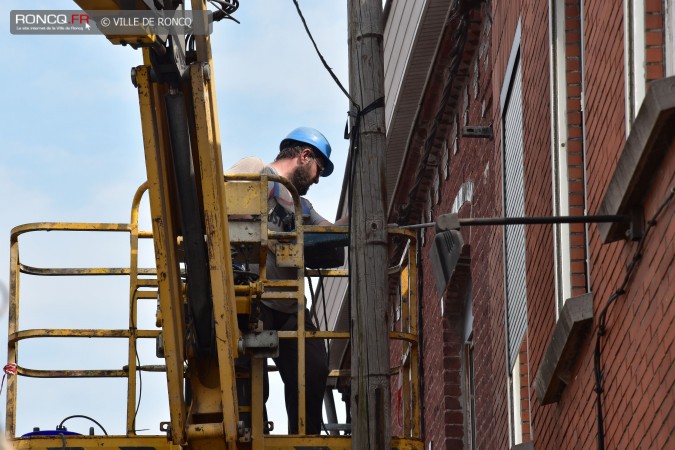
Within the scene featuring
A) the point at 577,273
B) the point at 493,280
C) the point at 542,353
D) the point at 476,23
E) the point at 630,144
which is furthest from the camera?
the point at 476,23

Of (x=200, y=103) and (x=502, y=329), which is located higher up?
(x=200, y=103)

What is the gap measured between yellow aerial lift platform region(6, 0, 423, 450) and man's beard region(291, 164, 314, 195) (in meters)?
1.19

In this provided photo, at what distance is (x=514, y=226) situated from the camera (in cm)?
1064

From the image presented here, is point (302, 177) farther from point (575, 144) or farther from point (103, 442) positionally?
point (575, 144)

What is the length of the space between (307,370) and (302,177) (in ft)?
5.27

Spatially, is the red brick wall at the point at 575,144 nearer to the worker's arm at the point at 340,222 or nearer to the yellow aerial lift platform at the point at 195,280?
the yellow aerial lift platform at the point at 195,280

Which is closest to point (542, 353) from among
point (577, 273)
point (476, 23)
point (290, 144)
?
point (577, 273)

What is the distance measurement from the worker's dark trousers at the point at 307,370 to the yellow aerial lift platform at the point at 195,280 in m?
0.68

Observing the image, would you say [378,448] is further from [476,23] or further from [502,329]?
[476,23]

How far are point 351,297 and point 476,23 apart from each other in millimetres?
5401

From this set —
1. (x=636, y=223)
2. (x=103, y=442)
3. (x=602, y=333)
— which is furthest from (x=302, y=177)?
(x=636, y=223)

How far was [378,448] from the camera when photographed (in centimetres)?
817

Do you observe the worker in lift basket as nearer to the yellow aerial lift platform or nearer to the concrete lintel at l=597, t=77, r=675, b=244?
the yellow aerial lift platform

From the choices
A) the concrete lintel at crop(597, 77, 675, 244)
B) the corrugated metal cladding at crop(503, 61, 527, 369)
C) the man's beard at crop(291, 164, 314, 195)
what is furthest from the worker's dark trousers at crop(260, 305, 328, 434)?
the concrete lintel at crop(597, 77, 675, 244)
